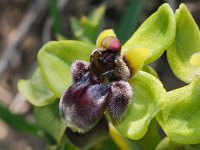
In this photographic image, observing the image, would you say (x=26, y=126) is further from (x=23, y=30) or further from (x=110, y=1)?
(x=110, y=1)

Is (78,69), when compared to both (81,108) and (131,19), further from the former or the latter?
(131,19)

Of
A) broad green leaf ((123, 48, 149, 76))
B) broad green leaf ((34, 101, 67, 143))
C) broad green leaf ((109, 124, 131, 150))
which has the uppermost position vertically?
broad green leaf ((123, 48, 149, 76))

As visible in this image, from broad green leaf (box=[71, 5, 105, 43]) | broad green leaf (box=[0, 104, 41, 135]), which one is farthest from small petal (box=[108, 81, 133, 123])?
broad green leaf (box=[71, 5, 105, 43])

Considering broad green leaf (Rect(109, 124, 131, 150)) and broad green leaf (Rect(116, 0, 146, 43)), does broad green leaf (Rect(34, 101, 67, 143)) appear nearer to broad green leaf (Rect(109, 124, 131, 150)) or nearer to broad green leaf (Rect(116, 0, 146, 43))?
broad green leaf (Rect(109, 124, 131, 150))

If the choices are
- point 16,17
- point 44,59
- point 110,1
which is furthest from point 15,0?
point 44,59

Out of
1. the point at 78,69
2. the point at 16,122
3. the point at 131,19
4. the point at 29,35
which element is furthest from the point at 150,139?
the point at 29,35

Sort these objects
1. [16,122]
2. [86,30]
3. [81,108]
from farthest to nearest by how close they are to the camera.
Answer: [86,30]
[16,122]
[81,108]

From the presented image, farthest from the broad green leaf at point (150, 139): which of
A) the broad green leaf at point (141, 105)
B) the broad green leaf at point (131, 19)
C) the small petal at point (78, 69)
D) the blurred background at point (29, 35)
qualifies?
the blurred background at point (29, 35)
